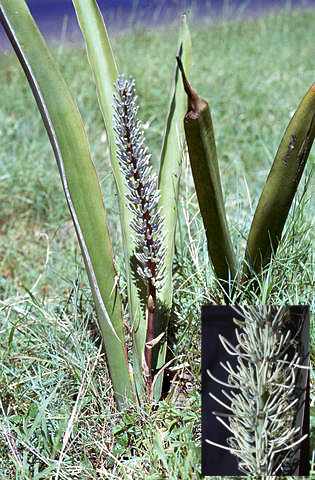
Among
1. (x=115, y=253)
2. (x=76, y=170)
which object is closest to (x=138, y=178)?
(x=76, y=170)

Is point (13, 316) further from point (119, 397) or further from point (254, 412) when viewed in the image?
point (254, 412)

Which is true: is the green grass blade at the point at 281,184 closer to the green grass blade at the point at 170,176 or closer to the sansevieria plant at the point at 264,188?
the sansevieria plant at the point at 264,188

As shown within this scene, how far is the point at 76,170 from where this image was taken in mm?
738

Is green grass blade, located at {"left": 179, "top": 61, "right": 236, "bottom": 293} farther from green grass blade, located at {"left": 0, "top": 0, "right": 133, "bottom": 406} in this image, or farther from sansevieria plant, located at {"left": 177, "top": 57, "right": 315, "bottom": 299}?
green grass blade, located at {"left": 0, "top": 0, "right": 133, "bottom": 406}

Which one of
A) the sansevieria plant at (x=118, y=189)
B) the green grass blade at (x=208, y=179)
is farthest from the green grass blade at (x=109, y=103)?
the green grass blade at (x=208, y=179)

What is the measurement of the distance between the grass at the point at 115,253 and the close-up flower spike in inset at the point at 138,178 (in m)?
0.18

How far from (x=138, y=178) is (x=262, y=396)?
0.35 m

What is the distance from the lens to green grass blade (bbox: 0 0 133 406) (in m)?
0.70

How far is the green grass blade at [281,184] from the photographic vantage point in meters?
0.65

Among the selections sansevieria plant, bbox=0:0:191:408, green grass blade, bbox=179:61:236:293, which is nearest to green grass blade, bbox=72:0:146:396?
sansevieria plant, bbox=0:0:191:408

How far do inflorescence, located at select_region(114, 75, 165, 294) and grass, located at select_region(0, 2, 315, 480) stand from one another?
0.19m

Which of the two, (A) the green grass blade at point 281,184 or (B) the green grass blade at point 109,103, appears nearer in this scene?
(A) the green grass blade at point 281,184

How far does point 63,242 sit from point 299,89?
146 centimetres

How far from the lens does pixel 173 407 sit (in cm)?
76
